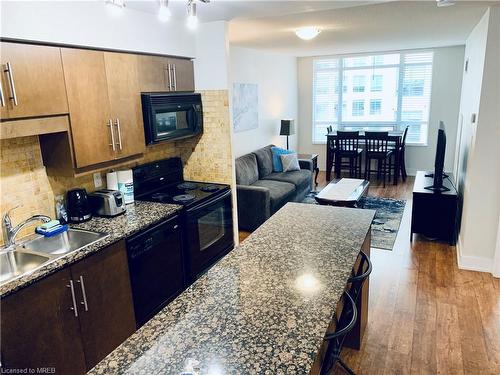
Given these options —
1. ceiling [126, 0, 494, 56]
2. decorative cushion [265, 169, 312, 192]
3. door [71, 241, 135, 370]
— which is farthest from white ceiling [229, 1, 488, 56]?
door [71, 241, 135, 370]

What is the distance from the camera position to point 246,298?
1.46 metres

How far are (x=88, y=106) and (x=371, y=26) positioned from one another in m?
3.40

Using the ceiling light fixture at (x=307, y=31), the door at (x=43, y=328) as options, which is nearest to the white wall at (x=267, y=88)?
the ceiling light fixture at (x=307, y=31)

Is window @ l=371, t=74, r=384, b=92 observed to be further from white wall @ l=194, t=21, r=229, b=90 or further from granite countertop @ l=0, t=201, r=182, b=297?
granite countertop @ l=0, t=201, r=182, b=297

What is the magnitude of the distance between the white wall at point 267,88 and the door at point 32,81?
3030 mm

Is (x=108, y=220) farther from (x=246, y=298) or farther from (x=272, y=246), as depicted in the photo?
(x=246, y=298)

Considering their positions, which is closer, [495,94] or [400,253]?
[495,94]

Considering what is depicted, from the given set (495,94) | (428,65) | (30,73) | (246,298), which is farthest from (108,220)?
(428,65)

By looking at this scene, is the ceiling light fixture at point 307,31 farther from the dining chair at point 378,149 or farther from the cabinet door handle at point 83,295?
the cabinet door handle at point 83,295

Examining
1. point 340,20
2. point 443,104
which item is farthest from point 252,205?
point 443,104

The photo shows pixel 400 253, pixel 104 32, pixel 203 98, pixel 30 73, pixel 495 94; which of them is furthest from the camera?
pixel 400 253

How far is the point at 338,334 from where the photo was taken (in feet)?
4.18

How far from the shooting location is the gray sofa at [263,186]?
4.46 metres

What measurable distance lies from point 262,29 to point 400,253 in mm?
2900
